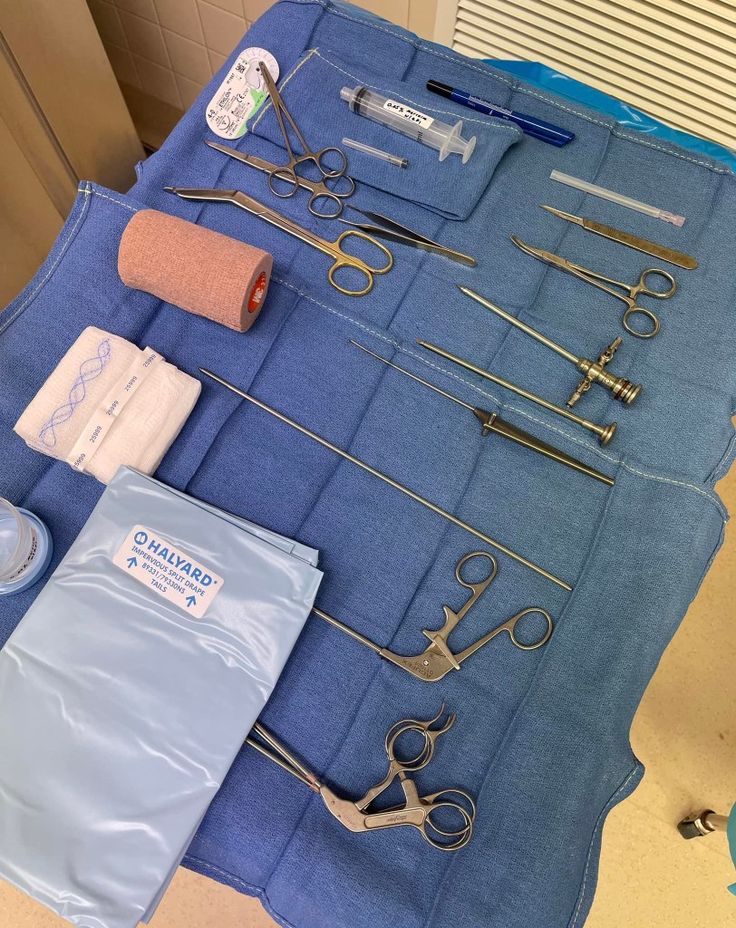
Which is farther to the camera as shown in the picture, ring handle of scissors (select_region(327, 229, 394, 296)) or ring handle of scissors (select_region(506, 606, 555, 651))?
ring handle of scissors (select_region(327, 229, 394, 296))

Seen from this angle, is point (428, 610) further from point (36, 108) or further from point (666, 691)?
point (36, 108)

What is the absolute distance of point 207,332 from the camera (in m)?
1.00

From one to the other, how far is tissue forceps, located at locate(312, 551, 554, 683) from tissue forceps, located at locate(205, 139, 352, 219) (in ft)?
1.96

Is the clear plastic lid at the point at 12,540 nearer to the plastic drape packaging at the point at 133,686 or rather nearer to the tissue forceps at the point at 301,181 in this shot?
the plastic drape packaging at the point at 133,686

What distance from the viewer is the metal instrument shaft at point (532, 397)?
94 centimetres

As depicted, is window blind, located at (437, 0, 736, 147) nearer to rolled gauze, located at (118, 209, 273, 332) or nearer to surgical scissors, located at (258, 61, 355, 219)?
surgical scissors, located at (258, 61, 355, 219)

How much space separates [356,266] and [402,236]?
90 millimetres

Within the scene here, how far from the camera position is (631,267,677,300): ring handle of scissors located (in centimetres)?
101

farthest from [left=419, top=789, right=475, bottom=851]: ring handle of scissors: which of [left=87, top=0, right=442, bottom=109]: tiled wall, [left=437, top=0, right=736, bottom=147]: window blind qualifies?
[left=87, top=0, right=442, bottom=109]: tiled wall

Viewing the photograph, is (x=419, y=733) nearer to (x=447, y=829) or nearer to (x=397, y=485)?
(x=447, y=829)

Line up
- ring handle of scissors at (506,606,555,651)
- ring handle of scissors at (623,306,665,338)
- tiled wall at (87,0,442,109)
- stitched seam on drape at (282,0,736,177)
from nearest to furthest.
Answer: ring handle of scissors at (506,606,555,651)
ring handle of scissors at (623,306,665,338)
stitched seam on drape at (282,0,736,177)
tiled wall at (87,0,442,109)

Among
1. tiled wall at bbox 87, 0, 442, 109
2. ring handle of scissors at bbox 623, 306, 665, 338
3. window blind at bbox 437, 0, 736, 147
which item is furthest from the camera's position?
tiled wall at bbox 87, 0, 442, 109

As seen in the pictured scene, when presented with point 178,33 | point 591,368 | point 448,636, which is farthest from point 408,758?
point 178,33

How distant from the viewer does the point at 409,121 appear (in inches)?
42.6
